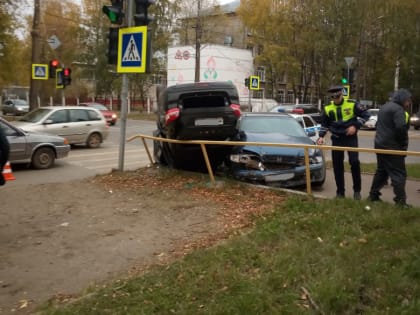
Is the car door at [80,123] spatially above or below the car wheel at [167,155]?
above

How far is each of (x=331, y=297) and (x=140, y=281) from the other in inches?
66.8

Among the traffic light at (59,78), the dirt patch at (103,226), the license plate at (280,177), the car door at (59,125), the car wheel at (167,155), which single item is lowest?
the dirt patch at (103,226)

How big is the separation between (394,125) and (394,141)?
0.22 meters

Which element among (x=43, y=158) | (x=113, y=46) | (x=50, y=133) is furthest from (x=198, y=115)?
(x=50, y=133)

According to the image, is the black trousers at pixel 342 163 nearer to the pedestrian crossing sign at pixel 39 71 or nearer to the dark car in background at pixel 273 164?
the dark car in background at pixel 273 164

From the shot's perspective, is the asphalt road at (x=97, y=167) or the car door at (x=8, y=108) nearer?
the asphalt road at (x=97, y=167)

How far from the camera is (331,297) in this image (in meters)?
3.73

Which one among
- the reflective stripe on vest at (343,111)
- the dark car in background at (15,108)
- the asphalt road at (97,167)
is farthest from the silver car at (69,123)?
the dark car in background at (15,108)

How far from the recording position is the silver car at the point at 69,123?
1561 cm

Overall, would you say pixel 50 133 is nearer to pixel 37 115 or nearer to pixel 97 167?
pixel 37 115

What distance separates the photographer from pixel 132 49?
9.24 m

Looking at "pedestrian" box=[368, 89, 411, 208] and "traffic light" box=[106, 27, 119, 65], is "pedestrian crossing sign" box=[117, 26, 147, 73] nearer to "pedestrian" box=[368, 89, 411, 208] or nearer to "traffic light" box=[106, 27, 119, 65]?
"traffic light" box=[106, 27, 119, 65]

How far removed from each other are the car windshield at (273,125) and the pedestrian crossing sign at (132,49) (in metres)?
2.51

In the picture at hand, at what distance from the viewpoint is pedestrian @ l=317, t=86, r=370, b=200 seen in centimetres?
696
